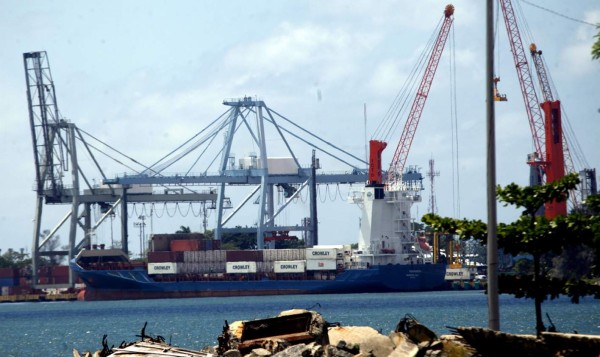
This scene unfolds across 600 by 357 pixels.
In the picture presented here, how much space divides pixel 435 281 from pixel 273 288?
17833 mm

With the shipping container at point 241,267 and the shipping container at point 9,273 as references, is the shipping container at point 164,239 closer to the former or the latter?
the shipping container at point 241,267

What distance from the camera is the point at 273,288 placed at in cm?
12950

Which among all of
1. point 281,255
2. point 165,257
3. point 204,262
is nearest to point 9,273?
point 165,257

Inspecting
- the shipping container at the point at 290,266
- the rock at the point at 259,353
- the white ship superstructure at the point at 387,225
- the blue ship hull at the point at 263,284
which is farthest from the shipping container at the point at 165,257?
the rock at the point at 259,353

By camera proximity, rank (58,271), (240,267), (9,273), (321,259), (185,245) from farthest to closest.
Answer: (9,273) < (58,271) < (185,245) < (240,267) < (321,259)

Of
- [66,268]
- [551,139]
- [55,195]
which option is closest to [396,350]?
[551,139]

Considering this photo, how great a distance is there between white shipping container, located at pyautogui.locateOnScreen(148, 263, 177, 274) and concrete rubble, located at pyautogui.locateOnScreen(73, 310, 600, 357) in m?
112

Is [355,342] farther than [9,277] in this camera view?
No

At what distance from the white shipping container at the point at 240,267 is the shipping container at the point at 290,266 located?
2660 mm

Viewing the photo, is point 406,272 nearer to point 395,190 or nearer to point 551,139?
point 395,190

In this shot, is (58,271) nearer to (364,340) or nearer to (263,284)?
(263,284)

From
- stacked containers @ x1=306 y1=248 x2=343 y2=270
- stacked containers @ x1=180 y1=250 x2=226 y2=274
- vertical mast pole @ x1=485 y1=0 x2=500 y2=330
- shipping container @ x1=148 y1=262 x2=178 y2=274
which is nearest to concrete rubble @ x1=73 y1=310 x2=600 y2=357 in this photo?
vertical mast pole @ x1=485 y1=0 x2=500 y2=330

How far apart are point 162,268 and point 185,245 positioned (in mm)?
5867

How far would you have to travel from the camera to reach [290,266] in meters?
131
